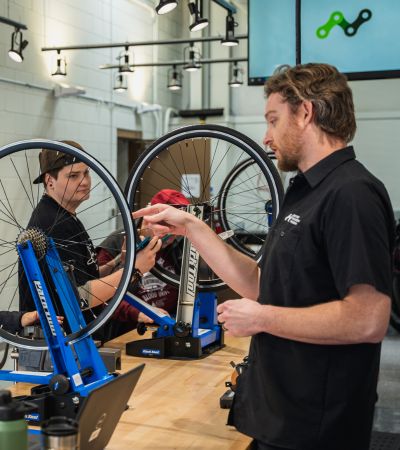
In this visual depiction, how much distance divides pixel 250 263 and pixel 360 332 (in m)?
0.53

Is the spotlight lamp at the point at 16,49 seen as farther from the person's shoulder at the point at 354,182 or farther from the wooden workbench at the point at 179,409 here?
the person's shoulder at the point at 354,182

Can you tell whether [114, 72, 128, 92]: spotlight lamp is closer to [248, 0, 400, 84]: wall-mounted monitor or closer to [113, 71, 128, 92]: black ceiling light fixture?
[113, 71, 128, 92]: black ceiling light fixture

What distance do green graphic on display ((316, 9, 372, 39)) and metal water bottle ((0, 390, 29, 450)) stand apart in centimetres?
347

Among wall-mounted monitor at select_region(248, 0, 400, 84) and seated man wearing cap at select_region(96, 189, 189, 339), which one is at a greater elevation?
wall-mounted monitor at select_region(248, 0, 400, 84)

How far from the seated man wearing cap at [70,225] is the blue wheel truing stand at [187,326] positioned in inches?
9.4

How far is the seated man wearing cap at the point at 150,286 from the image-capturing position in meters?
3.29

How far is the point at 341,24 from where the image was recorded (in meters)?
4.24

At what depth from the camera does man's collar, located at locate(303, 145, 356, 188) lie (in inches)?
63.4

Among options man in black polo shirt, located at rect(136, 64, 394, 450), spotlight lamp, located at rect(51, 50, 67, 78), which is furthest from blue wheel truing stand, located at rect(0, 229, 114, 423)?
spotlight lamp, located at rect(51, 50, 67, 78)

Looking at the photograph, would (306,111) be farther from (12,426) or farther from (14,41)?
(14,41)

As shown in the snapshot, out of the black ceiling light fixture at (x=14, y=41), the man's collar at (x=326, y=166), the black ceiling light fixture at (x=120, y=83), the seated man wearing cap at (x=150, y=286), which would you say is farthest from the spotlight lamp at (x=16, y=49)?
the man's collar at (x=326, y=166)

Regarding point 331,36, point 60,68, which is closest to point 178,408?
point 331,36

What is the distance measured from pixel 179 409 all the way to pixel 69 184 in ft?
3.07

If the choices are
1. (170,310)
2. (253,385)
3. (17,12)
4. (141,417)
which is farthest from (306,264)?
(17,12)
